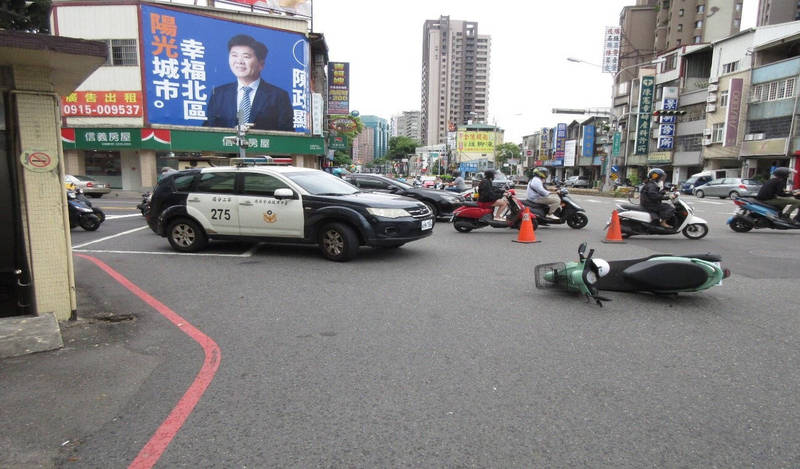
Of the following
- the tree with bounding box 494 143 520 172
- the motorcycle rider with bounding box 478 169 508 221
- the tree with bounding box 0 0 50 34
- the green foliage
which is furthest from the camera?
the green foliage

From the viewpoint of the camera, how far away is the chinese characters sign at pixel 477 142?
94.6m

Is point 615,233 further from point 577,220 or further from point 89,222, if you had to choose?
point 89,222

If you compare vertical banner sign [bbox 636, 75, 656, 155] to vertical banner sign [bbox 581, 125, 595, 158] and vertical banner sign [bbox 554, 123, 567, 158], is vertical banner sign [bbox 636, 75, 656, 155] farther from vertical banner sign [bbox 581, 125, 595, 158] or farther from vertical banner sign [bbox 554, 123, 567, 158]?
vertical banner sign [bbox 554, 123, 567, 158]

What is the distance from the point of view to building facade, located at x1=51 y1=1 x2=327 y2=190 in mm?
31281

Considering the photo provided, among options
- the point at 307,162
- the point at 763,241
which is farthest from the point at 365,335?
the point at 307,162

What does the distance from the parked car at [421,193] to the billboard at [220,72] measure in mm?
21696

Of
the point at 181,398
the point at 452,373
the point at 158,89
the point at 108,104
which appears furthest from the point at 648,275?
the point at 108,104

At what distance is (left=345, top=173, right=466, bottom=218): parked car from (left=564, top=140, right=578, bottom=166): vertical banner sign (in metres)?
66.7

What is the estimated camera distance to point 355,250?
27.2ft

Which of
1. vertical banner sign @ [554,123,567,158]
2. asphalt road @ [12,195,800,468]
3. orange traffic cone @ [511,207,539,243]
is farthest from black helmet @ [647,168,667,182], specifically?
vertical banner sign @ [554,123,567,158]

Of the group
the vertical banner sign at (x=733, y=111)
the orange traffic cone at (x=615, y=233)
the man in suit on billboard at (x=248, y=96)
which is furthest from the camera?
the vertical banner sign at (x=733, y=111)

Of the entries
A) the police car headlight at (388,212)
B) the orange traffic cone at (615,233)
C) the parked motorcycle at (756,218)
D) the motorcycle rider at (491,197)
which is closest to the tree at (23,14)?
the police car headlight at (388,212)

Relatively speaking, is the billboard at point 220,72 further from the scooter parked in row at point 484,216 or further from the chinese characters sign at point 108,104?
the scooter parked in row at point 484,216

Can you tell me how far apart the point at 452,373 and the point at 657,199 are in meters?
9.01
